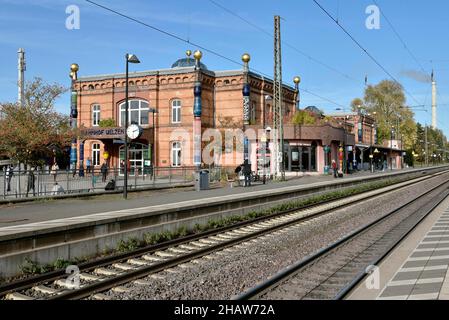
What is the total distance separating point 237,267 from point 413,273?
3301mm

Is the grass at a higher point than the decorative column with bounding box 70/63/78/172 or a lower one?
lower

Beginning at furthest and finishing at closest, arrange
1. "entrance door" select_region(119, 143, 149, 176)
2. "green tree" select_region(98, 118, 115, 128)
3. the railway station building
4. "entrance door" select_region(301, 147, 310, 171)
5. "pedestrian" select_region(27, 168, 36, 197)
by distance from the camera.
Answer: "green tree" select_region(98, 118, 115, 128) → "entrance door" select_region(119, 143, 149, 176) → "entrance door" select_region(301, 147, 310, 171) → the railway station building → "pedestrian" select_region(27, 168, 36, 197)

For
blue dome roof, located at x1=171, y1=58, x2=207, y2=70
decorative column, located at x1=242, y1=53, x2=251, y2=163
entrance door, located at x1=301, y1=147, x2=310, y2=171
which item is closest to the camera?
decorative column, located at x1=242, y1=53, x2=251, y2=163

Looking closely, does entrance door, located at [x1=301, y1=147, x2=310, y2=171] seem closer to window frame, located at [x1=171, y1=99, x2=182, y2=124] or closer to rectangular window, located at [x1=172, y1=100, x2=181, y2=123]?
window frame, located at [x1=171, y1=99, x2=182, y2=124]

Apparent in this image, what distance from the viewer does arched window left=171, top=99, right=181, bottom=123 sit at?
50.0 m

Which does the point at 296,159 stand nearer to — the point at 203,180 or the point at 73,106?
the point at 203,180

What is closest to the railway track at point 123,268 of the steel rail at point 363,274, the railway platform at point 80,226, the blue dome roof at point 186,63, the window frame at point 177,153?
the railway platform at point 80,226

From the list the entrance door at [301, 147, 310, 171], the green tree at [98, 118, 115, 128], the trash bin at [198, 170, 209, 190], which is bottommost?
the trash bin at [198, 170, 209, 190]

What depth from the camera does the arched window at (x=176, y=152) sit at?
49.8m

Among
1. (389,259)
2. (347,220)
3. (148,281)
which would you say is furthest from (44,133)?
(389,259)

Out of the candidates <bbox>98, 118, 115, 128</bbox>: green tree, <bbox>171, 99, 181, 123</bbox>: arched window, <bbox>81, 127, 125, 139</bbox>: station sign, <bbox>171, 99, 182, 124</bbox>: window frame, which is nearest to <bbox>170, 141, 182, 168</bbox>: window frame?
<bbox>171, 99, 182, 124</bbox>: window frame

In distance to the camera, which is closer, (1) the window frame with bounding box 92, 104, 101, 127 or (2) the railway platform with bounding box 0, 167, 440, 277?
(2) the railway platform with bounding box 0, 167, 440, 277

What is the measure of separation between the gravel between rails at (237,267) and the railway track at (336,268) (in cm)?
50

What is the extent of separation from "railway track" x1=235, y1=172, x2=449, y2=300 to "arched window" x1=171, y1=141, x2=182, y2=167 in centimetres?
3584
